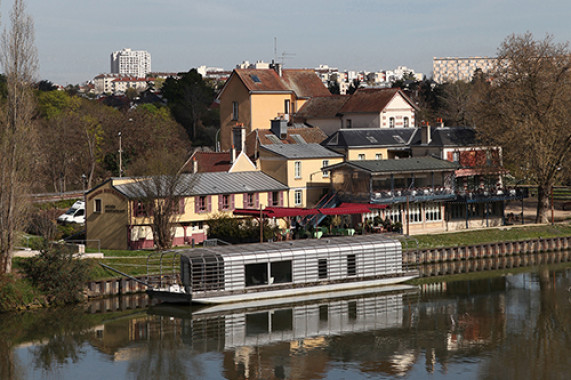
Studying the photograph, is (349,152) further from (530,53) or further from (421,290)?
(421,290)

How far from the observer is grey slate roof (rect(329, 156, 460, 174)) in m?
65.5

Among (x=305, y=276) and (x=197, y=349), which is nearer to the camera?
(x=197, y=349)

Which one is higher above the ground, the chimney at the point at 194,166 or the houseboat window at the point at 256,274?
the chimney at the point at 194,166

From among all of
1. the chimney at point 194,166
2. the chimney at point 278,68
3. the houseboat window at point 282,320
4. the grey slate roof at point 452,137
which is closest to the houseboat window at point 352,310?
the houseboat window at point 282,320

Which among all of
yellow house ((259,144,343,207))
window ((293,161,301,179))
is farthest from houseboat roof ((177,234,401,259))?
window ((293,161,301,179))

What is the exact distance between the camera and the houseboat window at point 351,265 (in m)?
51.5

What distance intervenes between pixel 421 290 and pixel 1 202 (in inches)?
948

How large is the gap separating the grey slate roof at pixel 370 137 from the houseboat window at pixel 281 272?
23389 millimetres

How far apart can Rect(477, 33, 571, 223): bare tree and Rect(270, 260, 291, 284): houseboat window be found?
26.8 meters

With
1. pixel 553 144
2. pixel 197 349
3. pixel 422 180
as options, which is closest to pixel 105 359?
pixel 197 349

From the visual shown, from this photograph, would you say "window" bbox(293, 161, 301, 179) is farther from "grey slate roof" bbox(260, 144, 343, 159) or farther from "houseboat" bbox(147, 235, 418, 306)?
"houseboat" bbox(147, 235, 418, 306)

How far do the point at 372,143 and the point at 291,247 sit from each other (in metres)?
24.7

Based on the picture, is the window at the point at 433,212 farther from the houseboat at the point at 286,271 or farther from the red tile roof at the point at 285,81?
the red tile roof at the point at 285,81

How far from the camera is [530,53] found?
232 feet
